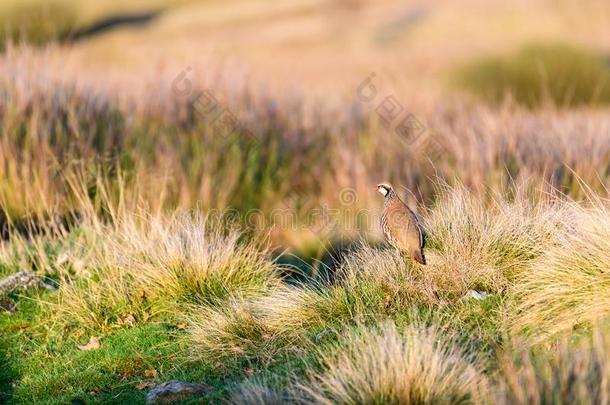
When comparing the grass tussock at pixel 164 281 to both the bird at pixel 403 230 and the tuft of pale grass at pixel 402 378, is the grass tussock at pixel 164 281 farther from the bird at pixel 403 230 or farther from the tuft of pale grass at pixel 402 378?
the tuft of pale grass at pixel 402 378

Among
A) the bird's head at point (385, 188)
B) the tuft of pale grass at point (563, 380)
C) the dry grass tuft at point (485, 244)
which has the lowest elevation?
the dry grass tuft at point (485, 244)

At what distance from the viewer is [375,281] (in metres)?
6.82

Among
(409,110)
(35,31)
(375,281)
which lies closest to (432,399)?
(375,281)

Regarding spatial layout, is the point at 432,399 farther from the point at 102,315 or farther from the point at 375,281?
the point at 102,315

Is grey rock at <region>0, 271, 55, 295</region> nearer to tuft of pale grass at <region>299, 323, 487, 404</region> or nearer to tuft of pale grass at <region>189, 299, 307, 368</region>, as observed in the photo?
tuft of pale grass at <region>189, 299, 307, 368</region>

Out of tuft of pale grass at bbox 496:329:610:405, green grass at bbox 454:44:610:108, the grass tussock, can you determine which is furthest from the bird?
green grass at bbox 454:44:610:108

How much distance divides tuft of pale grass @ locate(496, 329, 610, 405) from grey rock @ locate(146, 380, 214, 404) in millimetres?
1946

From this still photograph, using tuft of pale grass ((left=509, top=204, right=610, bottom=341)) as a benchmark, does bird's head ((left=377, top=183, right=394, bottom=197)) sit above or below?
above

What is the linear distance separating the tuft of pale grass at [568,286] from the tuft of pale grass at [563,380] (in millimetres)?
769

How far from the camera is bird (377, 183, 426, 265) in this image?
659 cm

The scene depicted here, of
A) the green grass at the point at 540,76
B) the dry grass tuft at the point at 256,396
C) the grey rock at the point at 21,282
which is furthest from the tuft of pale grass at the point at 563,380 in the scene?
the green grass at the point at 540,76

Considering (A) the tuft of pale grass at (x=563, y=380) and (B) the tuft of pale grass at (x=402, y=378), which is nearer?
(A) the tuft of pale grass at (x=563, y=380)

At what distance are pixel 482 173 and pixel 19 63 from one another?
19.4 feet

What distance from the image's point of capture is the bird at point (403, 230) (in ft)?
21.6
